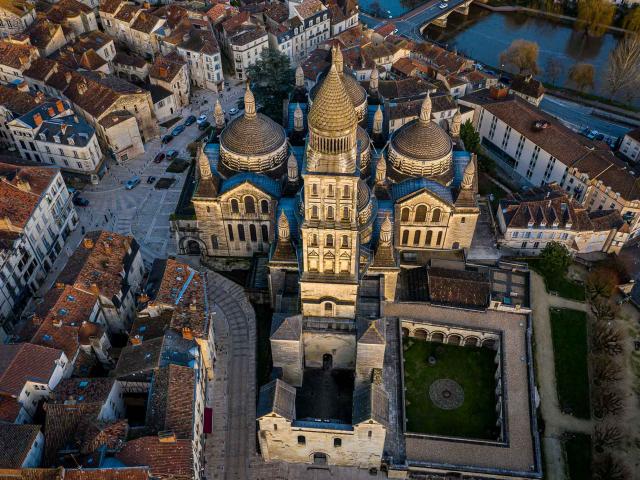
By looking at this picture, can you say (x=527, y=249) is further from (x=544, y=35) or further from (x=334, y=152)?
(x=544, y=35)

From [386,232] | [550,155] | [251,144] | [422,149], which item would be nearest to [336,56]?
[251,144]

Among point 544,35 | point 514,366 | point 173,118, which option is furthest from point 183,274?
point 544,35

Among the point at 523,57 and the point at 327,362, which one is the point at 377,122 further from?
the point at 523,57

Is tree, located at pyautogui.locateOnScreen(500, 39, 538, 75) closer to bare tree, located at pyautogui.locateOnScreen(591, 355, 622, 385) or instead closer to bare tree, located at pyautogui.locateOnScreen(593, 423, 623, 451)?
bare tree, located at pyautogui.locateOnScreen(591, 355, 622, 385)

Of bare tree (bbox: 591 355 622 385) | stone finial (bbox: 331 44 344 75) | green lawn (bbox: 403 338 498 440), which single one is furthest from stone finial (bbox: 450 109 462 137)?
bare tree (bbox: 591 355 622 385)

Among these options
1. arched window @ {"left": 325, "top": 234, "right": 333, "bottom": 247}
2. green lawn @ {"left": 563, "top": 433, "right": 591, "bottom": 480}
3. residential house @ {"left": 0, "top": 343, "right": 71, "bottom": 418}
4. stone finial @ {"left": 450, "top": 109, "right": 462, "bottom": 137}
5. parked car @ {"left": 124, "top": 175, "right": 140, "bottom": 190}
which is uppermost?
arched window @ {"left": 325, "top": 234, "right": 333, "bottom": 247}

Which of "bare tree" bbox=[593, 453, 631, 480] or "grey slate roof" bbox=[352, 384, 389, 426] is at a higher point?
"grey slate roof" bbox=[352, 384, 389, 426]

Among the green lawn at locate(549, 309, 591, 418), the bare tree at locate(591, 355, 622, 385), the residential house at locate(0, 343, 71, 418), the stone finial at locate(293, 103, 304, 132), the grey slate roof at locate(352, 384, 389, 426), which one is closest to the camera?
the grey slate roof at locate(352, 384, 389, 426)
